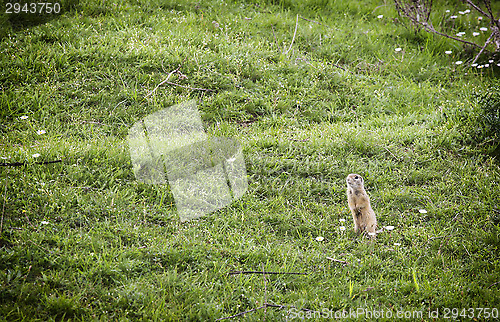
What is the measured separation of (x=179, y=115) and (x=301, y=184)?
1.94 metres

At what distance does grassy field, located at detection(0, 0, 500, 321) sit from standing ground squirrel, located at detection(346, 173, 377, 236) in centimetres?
14

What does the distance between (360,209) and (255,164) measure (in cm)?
140

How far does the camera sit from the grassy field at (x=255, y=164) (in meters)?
3.37

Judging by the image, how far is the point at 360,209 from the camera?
3941mm

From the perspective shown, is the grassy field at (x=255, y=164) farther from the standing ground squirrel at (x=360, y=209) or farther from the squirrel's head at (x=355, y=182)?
the squirrel's head at (x=355, y=182)

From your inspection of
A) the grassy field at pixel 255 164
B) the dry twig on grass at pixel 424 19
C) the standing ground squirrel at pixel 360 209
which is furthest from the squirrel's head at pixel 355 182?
the dry twig on grass at pixel 424 19

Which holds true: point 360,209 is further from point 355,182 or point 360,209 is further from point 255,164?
point 255,164

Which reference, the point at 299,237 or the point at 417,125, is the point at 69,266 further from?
the point at 417,125

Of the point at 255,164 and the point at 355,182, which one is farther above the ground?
the point at 355,182

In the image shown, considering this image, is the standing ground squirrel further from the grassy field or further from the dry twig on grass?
the dry twig on grass

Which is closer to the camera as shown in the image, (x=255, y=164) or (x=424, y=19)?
(x=255, y=164)

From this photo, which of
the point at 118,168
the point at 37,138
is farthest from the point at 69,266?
the point at 37,138

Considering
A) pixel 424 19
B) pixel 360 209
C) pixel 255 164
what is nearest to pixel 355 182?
pixel 360 209

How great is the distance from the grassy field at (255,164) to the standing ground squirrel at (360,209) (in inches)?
5.6
